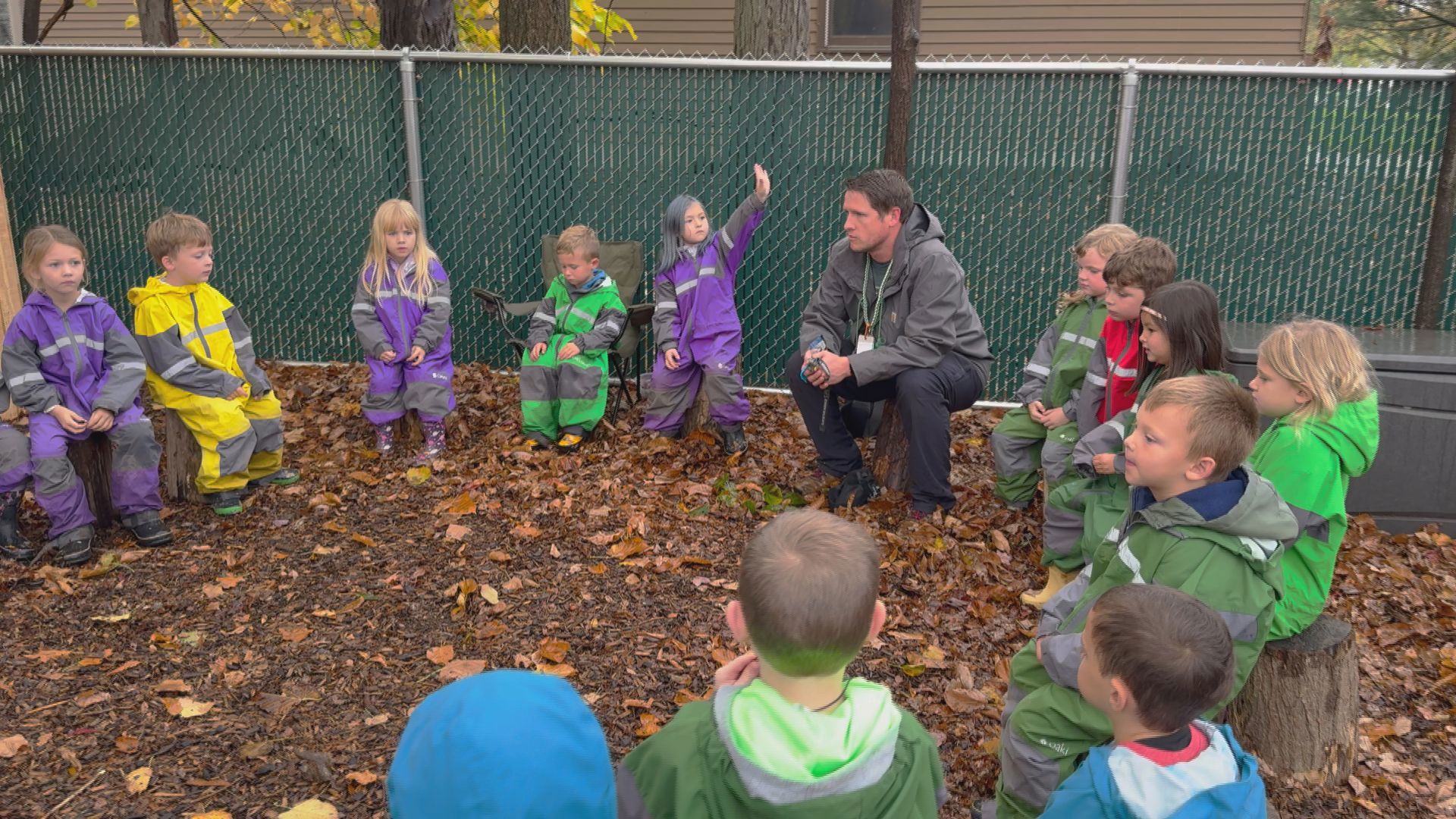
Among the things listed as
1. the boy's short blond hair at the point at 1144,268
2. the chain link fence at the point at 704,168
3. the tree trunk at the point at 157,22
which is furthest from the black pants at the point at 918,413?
the tree trunk at the point at 157,22

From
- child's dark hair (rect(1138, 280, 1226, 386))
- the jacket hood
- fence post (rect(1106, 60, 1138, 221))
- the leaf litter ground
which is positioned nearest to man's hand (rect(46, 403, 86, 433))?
the leaf litter ground

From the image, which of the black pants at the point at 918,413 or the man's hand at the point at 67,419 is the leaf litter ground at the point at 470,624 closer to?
the black pants at the point at 918,413

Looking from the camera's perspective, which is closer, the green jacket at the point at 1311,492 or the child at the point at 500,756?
the child at the point at 500,756

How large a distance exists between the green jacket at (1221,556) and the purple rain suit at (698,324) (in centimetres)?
343

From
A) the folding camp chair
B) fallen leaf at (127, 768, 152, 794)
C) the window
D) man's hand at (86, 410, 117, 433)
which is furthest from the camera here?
the window

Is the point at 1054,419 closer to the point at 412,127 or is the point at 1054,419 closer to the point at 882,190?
the point at 882,190

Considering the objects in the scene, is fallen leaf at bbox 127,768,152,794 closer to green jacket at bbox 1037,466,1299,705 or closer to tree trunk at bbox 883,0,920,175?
green jacket at bbox 1037,466,1299,705

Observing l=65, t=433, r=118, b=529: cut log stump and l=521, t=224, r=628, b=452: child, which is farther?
l=521, t=224, r=628, b=452: child

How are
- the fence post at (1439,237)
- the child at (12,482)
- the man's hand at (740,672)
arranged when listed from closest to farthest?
1. the man's hand at (740,672)
2. the child at (12,482)
3. the fence post at (1439,237)

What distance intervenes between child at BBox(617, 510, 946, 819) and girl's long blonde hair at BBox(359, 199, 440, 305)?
4611 mm

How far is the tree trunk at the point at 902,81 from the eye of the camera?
602 centimetres

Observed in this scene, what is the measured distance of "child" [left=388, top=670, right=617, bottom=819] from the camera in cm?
157

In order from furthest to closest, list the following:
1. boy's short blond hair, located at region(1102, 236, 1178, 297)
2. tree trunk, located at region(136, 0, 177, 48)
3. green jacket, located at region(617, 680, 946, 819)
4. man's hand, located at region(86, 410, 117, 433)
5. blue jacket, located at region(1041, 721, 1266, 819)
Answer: tree trunk, located at region(136, 0, 177, 48), man's hand, located at region(86, 410, 117, 433), boy's short blond hair, located at region(1102, 236, 1178, 297), blue jacket, located at region(1041, 721, 1266, 819), green jacket, located at region(617, 680, 946, 819)

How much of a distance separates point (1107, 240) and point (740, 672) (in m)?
3.37
